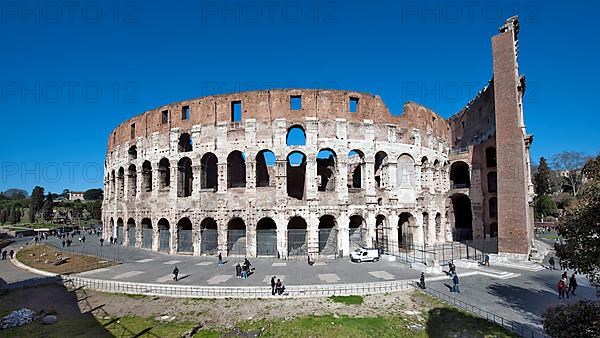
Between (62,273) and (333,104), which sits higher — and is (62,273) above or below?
below

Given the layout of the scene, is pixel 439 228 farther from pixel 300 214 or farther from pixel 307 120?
pixel 307 120

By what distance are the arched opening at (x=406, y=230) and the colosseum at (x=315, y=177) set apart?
12cm

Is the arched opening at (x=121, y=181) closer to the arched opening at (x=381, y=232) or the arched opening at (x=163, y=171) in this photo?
the arched opening at (x=163, y=171)

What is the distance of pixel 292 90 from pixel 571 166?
219 feet

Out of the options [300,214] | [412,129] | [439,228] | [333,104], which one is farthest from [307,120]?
[439,228]

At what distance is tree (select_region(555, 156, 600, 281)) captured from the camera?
818 cm

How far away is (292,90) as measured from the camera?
27.8m

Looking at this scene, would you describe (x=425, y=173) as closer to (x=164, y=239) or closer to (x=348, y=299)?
(x=348, y=299)

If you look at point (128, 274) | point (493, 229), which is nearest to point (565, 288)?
point (493, 229)

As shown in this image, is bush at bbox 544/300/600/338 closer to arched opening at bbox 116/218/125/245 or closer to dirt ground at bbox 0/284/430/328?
dirt ground at bbox 0/284/430/328

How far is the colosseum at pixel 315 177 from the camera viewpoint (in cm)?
2642

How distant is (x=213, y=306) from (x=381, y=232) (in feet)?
60.0

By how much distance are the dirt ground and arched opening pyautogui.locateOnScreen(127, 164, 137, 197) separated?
1781 cm

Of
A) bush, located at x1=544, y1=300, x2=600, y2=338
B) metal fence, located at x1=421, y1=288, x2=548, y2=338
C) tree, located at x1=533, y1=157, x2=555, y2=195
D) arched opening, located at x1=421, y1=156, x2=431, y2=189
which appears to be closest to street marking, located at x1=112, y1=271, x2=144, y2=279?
metal fence, located at x1=421, y1=288, x2=548, y2=338
